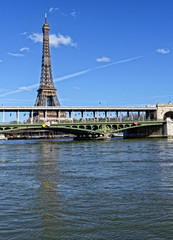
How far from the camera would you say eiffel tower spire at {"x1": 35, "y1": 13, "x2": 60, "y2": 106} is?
537 ft

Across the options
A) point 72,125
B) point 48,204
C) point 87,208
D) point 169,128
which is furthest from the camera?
point 169,128

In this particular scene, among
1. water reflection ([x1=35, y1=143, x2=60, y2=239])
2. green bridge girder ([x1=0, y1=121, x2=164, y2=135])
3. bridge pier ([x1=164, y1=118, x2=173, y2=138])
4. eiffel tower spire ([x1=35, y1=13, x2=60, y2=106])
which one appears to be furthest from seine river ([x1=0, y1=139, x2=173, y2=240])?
eiffel tower spire ([x1=35, y1=13, x2=60, y2=106])

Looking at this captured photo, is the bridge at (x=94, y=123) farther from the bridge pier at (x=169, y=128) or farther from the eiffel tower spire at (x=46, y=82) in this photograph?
the eiffel tower spire at (x=46, y=82)

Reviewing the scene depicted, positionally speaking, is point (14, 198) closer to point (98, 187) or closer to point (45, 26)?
point (98, 187)

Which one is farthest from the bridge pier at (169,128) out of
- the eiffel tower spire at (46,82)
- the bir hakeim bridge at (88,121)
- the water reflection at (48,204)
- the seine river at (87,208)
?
the water reflection at (48,204)

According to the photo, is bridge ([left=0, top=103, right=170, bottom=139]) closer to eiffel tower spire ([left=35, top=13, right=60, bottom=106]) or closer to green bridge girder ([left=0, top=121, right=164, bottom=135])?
green bridge girder ([left=0, top=121, right=164, bottom=135])

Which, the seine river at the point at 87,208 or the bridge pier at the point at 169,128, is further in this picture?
Answer: the bridge pier at the point at 169,128

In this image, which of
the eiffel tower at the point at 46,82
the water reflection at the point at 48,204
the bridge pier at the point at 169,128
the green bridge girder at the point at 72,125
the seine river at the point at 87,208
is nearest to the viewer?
the seine river at the point at 87,208

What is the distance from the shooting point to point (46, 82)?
169 metres

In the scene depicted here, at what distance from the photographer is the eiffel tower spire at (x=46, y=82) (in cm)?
16375

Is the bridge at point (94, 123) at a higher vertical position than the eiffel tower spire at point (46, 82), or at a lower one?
lower

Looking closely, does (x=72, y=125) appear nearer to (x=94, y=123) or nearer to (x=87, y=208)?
(x=94, y=123)

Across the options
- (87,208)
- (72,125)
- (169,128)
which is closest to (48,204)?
(87,208)

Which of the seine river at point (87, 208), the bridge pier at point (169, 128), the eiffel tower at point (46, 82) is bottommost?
the seine river at point (87, 208)
